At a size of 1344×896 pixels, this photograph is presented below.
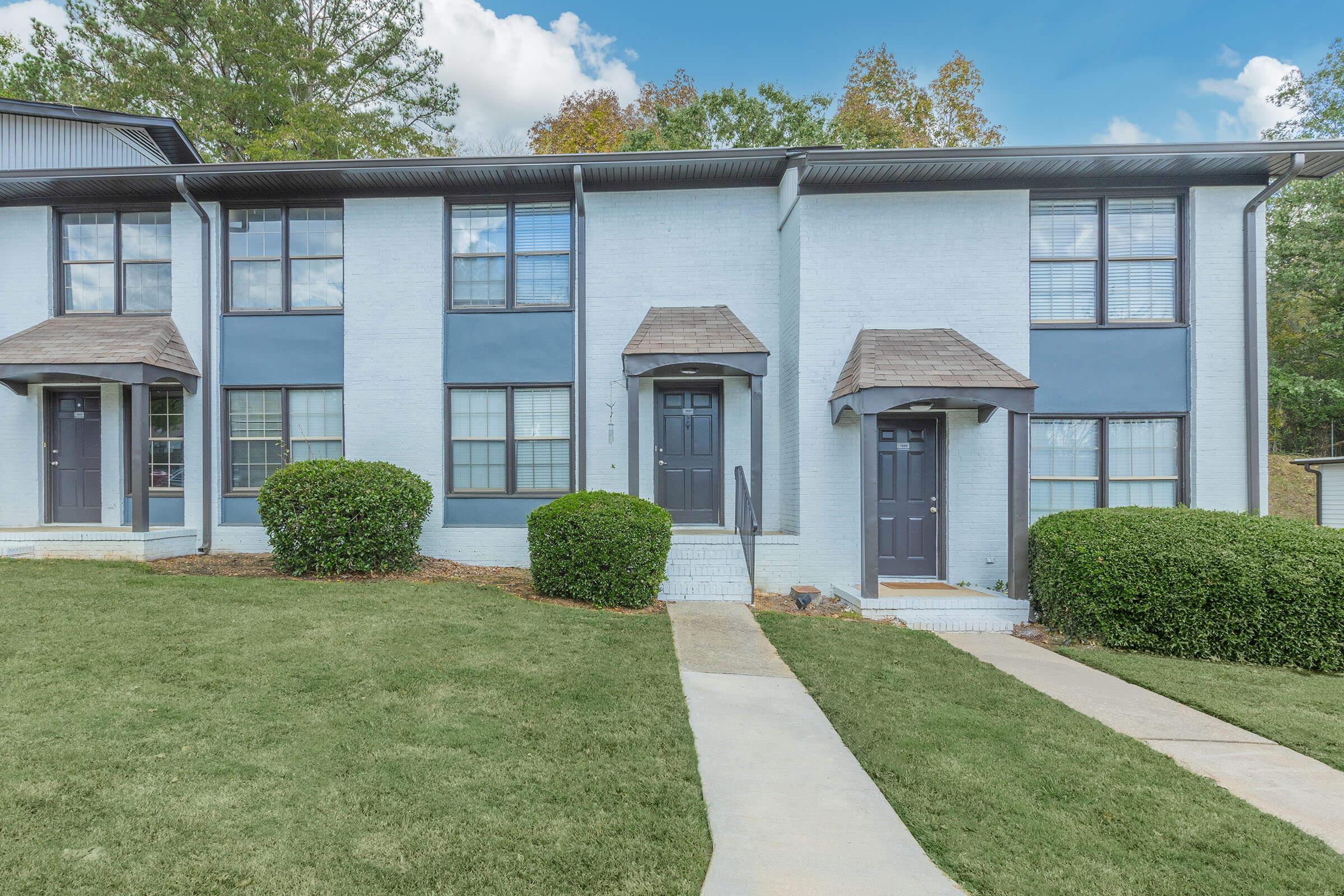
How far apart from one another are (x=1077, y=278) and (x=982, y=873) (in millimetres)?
8574

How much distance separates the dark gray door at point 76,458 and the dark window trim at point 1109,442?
13576 mm

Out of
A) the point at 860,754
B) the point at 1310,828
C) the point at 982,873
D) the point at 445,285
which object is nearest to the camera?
the point at 982,873

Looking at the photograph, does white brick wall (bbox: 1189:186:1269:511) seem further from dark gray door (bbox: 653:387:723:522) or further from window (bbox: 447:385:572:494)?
window (bbox: 447:385:572:494)

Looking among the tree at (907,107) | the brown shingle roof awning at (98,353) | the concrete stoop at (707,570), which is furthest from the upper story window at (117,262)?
the tree at (907,107)

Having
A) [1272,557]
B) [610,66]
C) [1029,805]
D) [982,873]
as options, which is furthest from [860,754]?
[610,66]

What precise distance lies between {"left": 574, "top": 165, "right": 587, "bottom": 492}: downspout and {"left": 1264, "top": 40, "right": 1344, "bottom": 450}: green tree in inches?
732

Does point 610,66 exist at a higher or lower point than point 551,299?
higher

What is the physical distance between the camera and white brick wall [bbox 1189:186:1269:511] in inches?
335

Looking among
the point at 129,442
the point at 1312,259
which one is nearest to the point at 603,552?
the point at 129,442

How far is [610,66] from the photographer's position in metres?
20.4

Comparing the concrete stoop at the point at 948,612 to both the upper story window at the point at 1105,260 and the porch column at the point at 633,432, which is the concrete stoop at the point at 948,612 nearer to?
the porch column at the point at 633,432

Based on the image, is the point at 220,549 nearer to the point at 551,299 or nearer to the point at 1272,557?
the point at 551,299

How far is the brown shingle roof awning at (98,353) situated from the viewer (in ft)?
28.4

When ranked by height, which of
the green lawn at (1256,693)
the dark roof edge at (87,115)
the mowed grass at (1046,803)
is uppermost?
the dark roof edge at (87,115)
